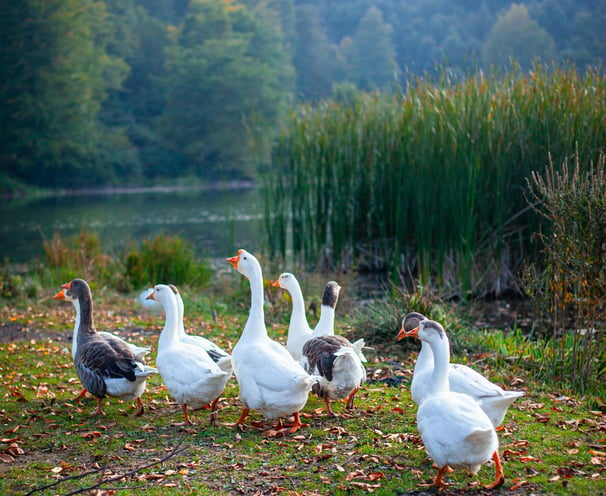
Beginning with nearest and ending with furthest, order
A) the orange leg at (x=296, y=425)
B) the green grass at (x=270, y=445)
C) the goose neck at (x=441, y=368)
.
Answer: the green grass at (x=270, y=445) < the goose neck at (x=441, y=368) < the orange leg at (x=296, y=425)

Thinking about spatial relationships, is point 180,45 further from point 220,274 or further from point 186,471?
point 186,471

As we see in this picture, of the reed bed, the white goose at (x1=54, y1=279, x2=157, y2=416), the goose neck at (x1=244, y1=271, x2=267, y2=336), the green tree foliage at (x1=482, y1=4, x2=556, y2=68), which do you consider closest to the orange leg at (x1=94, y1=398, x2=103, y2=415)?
the white goose at (x1=54, y1=279, x2=157, y2=416)

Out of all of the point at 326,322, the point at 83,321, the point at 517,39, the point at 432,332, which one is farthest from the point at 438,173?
the point at 517,39

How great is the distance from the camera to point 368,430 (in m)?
5.96

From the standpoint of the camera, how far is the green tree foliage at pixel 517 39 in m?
43.2

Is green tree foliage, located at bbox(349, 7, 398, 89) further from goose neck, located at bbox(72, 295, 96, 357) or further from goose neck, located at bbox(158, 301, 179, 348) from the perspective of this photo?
goose neck, located at bbox(158, 301, 179, 348)

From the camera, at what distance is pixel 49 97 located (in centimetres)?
4884

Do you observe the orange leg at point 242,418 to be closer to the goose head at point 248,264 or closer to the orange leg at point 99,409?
the goose head at point 248,264

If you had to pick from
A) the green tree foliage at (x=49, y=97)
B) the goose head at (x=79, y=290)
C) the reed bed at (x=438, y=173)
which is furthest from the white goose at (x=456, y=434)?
the green tree foliage at (x=49, y=97)

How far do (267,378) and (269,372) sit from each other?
59mm

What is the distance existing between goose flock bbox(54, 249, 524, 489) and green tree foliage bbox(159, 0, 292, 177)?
4490cm

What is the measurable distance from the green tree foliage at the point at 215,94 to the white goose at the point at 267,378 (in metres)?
45.4

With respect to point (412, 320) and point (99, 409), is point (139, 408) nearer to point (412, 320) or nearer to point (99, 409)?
point (99, 409)

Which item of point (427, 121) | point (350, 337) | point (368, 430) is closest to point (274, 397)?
point (368, 430)
